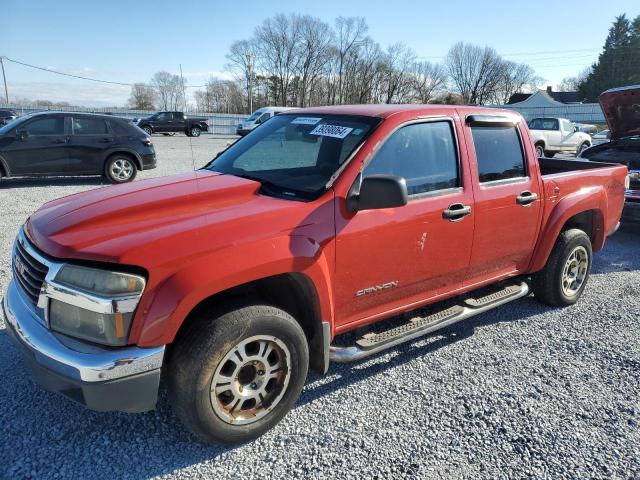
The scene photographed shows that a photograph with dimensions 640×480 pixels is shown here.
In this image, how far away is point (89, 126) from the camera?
10969 mm

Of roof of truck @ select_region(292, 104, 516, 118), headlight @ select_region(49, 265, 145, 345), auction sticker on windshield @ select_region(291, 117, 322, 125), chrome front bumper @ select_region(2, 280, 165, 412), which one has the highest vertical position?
roof of truck @ select_region(292, 104, 516, 118)

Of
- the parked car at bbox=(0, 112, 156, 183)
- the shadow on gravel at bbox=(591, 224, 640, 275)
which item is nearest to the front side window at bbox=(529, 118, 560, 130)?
the shadow on gravel at bbox=(591, 224, 640, 275)

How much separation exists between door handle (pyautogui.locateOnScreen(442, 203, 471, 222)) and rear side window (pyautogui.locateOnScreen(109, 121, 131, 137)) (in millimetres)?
A: 9959

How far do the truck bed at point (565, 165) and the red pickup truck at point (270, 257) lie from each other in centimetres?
138

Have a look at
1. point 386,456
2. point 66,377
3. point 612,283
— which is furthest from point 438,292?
point 612,283

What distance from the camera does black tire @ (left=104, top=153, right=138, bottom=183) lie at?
1114 cm

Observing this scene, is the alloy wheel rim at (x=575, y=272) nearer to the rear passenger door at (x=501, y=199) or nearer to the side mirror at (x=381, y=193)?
the rear passenger door at (x=501, y=199)

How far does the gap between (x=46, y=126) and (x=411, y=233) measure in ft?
33.3

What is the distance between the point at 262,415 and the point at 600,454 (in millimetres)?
1936

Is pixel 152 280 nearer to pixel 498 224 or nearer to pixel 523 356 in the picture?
pixel 498 224

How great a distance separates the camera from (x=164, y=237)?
94.2 inches

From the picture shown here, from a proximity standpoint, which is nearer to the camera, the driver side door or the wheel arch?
the wheel arch

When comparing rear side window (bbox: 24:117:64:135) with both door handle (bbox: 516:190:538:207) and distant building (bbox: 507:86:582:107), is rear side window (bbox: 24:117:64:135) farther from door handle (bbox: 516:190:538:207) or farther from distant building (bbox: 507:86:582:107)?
distant building (bbox: 507:86:582:107)

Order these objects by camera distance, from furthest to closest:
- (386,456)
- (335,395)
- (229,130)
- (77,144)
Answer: (229,130) < (77,144) < (335,395) < (386,456)
